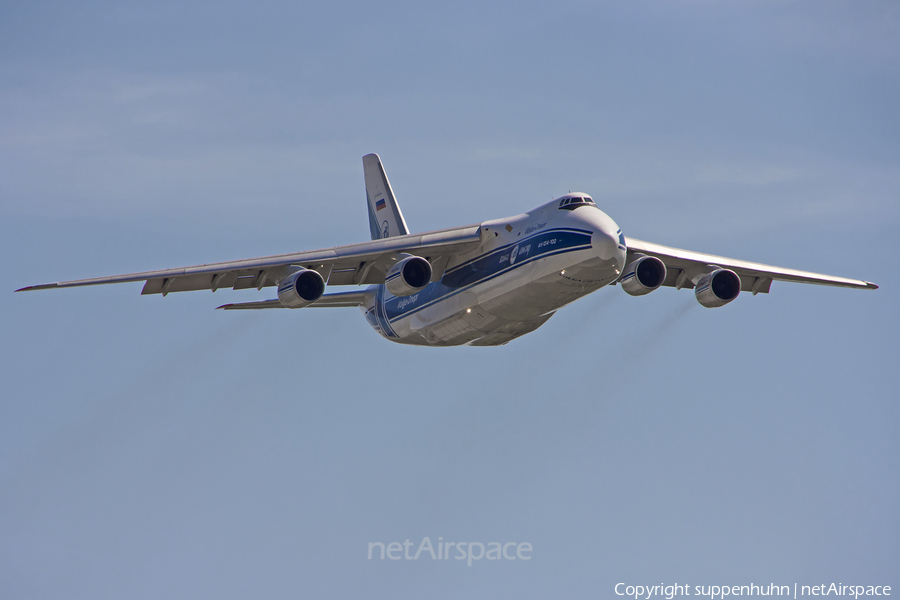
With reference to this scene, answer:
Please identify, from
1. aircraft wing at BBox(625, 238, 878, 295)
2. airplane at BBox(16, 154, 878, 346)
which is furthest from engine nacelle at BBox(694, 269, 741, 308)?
aircraft wing at BBox(625, 238, 878, 295)

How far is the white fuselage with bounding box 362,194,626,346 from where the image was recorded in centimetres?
2247

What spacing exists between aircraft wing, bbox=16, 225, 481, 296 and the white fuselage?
0.54m

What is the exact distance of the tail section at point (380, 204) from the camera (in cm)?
3200

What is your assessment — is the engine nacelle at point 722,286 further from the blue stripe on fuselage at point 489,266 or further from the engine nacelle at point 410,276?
the engine nacelle at point 410,276

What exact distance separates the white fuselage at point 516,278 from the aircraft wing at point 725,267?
10.2ft

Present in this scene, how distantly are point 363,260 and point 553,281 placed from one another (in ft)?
14.7

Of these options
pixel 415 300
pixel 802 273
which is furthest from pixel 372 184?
pixel 802 273

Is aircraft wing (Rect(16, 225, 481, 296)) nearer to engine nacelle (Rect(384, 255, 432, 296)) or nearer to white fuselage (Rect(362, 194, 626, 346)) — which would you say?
white fuselage (Rect(362, 194, 626, 346))

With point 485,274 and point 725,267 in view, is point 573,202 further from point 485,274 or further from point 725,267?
point 725,267

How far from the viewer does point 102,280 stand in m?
23.4

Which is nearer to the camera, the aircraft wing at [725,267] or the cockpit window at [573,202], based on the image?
the cockpit window at [573,202]

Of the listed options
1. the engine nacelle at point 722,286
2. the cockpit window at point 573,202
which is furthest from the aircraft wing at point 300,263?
the engine nacelle at point 722,286

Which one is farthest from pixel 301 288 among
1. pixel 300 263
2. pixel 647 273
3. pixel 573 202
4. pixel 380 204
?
pixel 380 204

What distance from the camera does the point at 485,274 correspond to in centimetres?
2427
